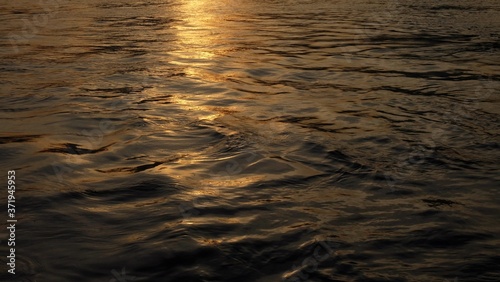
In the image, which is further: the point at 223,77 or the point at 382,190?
the point at 223,77

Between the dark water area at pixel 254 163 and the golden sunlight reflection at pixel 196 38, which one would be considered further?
the golden sunlight reflection at pixel 196 38

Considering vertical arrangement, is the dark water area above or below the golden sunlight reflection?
above

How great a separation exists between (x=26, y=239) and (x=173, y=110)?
3.72 metres

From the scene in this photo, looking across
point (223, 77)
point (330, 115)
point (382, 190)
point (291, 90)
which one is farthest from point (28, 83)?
point (382, 190)

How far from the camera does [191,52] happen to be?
41.5ft

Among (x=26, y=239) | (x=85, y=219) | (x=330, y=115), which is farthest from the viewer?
(x=330, y=115)

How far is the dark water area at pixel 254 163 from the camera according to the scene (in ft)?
12.5

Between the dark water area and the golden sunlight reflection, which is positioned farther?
the golden sunlight reflection

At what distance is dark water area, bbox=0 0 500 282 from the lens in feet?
12.5

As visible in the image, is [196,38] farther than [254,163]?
Yes

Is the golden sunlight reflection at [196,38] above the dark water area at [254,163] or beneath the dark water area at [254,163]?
beneath

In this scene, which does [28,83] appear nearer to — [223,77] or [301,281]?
[223,77]

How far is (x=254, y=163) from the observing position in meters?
5.62

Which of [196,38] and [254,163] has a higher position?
[254,163]
